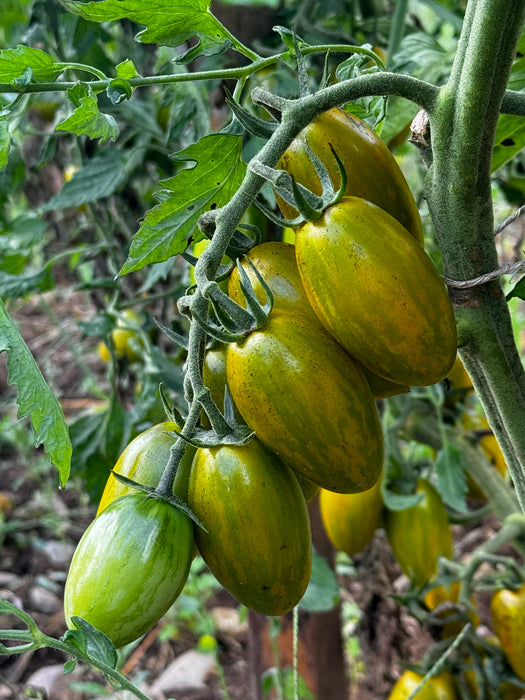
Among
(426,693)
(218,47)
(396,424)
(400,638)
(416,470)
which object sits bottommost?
(400,638)

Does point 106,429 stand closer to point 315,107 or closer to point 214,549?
point 214,549

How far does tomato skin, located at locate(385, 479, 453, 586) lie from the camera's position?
1272 millimetres

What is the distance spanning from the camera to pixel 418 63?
1.05 meters

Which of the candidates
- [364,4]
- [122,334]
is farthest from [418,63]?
[122,334]

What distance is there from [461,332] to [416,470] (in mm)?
864

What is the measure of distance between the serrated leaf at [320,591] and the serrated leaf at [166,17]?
84cm

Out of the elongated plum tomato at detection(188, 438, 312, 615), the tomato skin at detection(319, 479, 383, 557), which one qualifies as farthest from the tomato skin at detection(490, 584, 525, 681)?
the elongated plum tomato at detection(188, 438, 312, 615)

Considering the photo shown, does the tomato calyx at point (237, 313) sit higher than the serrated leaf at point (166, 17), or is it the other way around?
the serrated leaf at point (166, 17)

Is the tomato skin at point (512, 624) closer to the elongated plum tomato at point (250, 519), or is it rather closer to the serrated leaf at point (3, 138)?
the elongated plum tomato at point (250, 519)

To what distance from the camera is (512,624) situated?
1180 millimetres

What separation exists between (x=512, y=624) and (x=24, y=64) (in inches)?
43.0

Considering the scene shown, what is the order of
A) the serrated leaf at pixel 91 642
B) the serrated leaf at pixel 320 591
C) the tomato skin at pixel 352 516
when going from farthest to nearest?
the tomato skin at pixel 352 516 → the serrated leaf at pixel 320 591 → the serrated leaf at pixel 91 642

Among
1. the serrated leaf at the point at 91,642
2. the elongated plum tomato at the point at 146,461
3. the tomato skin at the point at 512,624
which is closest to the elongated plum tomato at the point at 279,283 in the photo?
the elongated plum tomato at the point at 146,461

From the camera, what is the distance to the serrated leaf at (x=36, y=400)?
0.58 metres
